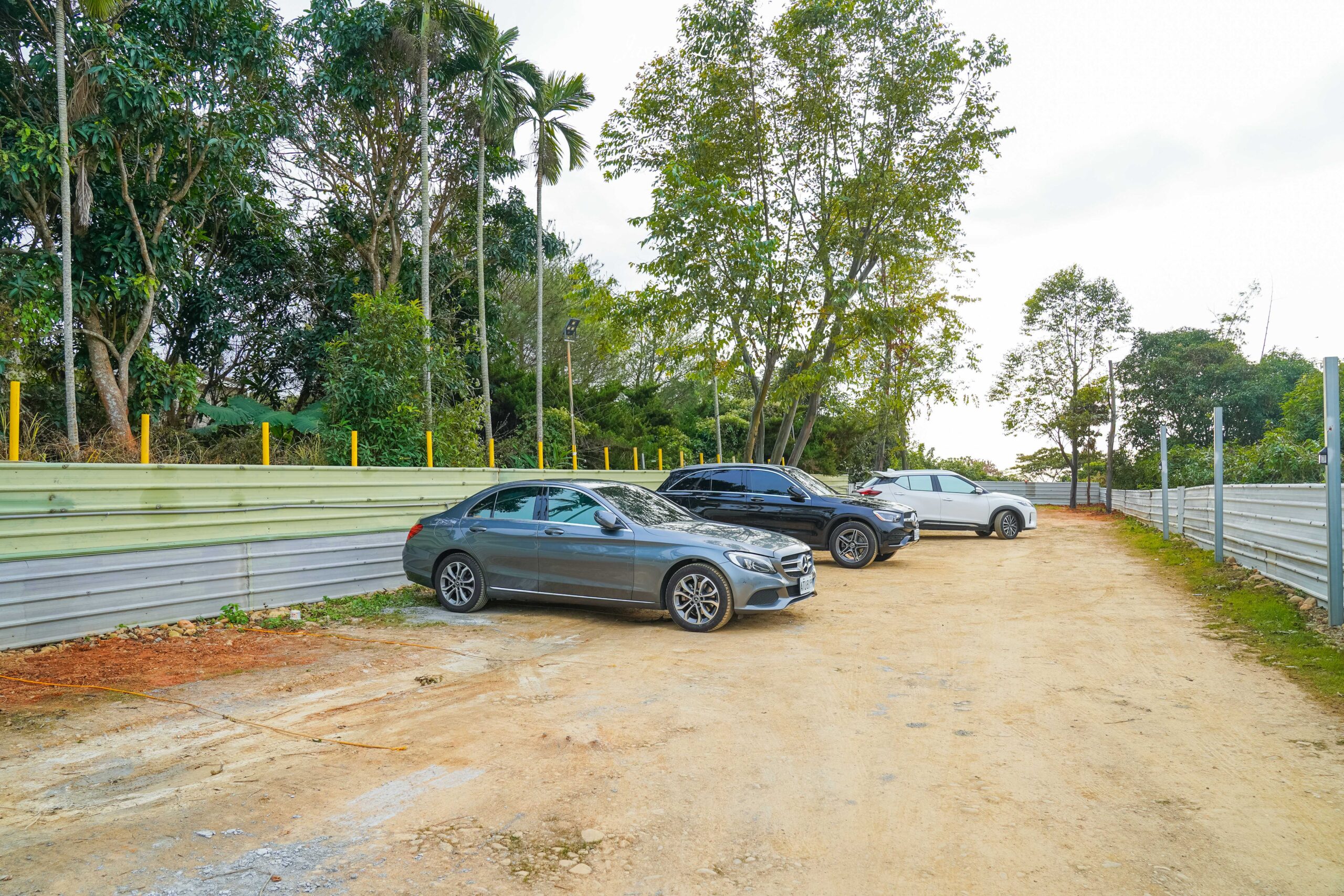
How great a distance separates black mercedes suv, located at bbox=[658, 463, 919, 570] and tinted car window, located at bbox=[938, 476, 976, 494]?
21.1ft

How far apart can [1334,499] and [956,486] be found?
42.5ft

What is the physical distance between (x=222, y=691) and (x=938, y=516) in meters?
16.9

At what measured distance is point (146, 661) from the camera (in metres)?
6.79

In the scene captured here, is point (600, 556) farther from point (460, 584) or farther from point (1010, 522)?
point (1010, 522)

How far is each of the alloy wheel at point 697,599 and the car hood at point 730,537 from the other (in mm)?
366

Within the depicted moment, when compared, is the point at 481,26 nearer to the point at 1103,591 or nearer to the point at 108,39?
the point at 108,39

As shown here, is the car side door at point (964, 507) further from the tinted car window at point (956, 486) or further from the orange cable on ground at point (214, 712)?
the orange cable on ground at point (214, 712)

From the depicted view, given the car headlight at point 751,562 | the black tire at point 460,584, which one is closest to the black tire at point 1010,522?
the car headlight at point 751,562

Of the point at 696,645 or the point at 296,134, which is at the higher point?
the point at 296,134

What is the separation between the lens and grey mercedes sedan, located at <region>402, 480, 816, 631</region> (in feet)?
27.1

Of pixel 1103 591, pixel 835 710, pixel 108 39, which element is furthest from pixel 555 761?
pixel 108 39

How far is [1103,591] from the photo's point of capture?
1097cm

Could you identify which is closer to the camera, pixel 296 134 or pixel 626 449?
pixel 296 134

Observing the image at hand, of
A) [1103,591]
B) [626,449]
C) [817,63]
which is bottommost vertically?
[1103,591]
